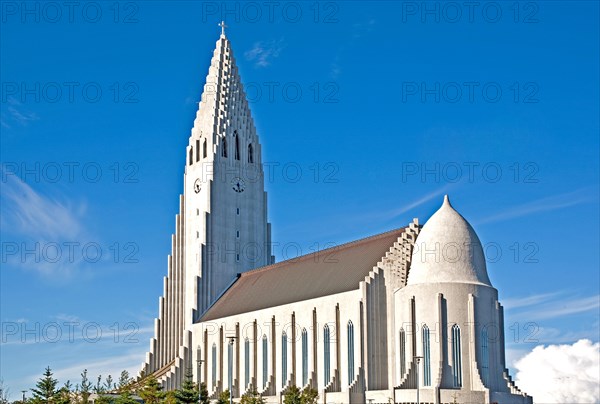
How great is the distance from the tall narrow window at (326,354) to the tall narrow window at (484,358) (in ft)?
42.8

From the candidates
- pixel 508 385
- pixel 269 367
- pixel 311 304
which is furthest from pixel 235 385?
pixel 508 385

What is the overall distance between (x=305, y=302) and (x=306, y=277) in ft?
16.8

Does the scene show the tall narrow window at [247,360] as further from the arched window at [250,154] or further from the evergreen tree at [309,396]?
the arched window at [250,154]

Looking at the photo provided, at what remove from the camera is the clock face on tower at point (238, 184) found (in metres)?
107

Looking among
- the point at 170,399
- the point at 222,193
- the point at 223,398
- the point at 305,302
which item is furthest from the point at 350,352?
the point at 222,193

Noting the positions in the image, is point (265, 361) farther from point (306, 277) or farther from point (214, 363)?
point (214, 363)

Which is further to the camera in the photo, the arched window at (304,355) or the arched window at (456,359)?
the arched window at (304,355)

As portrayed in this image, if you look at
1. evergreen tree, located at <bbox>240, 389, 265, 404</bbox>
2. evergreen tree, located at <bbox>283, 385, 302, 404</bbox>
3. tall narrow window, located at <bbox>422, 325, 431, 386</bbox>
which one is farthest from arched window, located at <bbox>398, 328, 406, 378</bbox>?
evergreen tree, located at <bbox>240, 389, 265, 404</bbox>

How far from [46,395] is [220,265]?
112 feet

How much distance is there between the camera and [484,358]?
7219 centimetres

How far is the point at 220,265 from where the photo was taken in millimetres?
104688

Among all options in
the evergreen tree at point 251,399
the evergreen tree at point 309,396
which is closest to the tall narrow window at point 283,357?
the evergreen tree at point 251,399

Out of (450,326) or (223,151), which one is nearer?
(450,326)

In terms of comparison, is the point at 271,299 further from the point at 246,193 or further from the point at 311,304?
the point at 246,193
